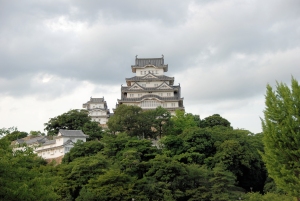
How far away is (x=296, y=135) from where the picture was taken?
17.5 meters

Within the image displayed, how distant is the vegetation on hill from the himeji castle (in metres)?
8.93

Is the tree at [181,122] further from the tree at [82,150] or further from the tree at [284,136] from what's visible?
the tree at [284,136]

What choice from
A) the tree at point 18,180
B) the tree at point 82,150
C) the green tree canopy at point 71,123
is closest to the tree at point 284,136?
the tree at point 18,180

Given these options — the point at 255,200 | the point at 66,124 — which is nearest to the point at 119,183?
the point at 255,200

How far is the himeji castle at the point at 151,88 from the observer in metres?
55.0

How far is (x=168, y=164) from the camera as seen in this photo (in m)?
32.4

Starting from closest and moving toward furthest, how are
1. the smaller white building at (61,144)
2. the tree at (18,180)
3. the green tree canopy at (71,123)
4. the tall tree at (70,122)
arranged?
1. the tree at (18,180)
2. the smaller white building at (61,144)
3. the green tree canopy at (71,123)
4. the tall tree at (70,122)

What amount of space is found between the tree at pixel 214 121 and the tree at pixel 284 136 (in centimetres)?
3053

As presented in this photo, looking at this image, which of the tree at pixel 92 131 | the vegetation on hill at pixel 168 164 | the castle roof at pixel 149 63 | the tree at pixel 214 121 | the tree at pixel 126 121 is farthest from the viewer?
the castle roof at pixel 149 63

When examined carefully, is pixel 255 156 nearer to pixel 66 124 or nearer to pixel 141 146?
pixel 141 146

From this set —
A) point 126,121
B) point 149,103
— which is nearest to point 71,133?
point 126,121

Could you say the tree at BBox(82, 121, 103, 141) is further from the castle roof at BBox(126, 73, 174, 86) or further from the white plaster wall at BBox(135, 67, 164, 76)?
the white plaster wall at BBox(135, 67, 164, 76)

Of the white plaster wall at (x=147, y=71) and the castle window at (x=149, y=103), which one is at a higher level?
the white plaster wall at (x=147, y=71)

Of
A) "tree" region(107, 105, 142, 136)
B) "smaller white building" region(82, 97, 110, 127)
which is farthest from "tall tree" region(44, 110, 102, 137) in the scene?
"smaller white building" region(82, 97, 110, 127)
